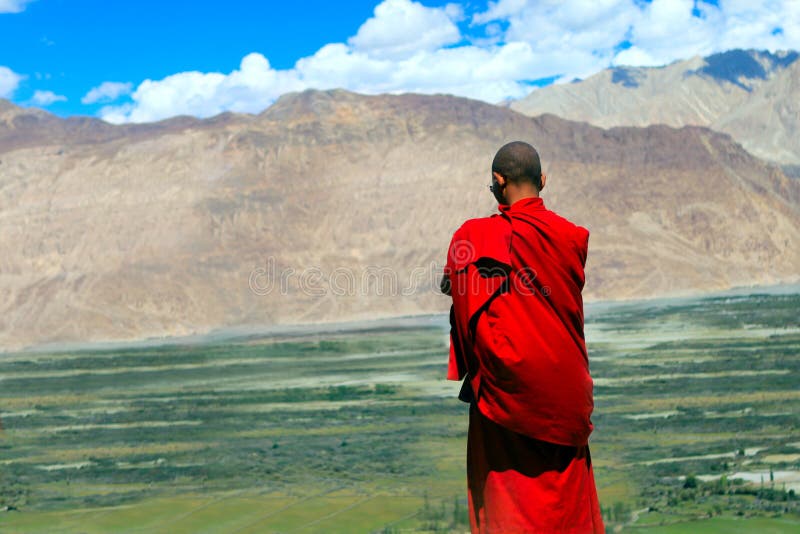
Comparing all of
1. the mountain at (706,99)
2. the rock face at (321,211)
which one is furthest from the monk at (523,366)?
the mountain at (706,99)

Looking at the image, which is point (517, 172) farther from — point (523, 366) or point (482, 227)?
point (523, 366)

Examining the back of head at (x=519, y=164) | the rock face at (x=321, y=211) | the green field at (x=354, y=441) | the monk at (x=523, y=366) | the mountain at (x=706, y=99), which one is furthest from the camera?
the mountain at (x=706, y=99)

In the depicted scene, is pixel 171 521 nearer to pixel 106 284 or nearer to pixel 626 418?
pixel 626 418

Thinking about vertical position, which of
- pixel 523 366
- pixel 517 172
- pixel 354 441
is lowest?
pixel 354 441

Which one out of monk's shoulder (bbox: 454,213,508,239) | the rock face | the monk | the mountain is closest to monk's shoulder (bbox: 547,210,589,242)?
the monk

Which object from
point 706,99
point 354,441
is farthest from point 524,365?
point 706,99

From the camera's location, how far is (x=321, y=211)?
59156 mm

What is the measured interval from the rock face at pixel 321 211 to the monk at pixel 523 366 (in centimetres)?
4394

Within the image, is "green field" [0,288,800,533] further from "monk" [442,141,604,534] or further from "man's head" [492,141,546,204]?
"man's head" [492,141,546,204]

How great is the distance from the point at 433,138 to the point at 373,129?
4.01 m

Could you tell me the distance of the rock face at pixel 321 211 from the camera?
5025 centimetres

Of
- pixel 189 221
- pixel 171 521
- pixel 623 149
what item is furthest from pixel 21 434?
pixel 623 149

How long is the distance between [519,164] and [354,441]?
486 inches

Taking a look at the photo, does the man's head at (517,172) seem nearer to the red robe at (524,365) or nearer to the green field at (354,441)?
the red robe at (524,365)
